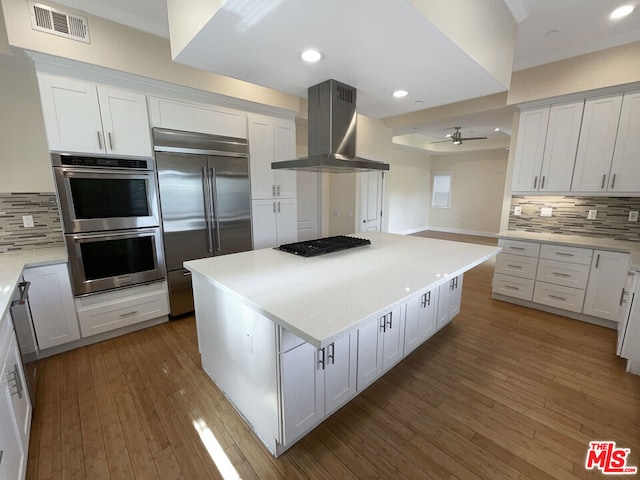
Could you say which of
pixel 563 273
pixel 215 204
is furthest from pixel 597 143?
pixel 215 204

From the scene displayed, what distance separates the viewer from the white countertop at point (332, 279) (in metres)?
1.14

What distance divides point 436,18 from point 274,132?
2397 mm

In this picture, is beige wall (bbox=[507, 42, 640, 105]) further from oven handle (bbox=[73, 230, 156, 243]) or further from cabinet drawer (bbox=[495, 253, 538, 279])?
oven handle (bbox=[73, 230, 156, 243])

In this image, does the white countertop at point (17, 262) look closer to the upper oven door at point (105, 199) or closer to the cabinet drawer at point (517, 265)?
the upper oven door at point (105, 199)

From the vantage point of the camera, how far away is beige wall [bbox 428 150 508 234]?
24.8 feet

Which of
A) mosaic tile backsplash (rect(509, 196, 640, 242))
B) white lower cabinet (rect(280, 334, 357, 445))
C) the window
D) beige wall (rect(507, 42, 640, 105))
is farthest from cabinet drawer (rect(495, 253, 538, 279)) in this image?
the window

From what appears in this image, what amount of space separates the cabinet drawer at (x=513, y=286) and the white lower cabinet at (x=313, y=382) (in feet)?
9.09

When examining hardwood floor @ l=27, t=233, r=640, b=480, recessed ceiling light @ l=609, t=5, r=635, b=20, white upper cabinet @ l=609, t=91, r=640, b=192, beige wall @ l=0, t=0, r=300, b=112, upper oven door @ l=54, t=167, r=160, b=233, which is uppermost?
recessed ceiling light @ l=609, t=5, r=635, b=20

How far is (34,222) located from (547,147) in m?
5.51

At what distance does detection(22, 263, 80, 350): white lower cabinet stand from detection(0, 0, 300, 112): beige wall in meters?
1.71

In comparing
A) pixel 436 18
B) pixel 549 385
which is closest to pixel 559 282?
pixel 549 385

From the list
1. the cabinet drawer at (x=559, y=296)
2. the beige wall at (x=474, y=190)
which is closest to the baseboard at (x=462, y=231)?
the beige wall at (x=474, y=190)

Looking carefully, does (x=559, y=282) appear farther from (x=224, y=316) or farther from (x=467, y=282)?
(x=224, y=316)

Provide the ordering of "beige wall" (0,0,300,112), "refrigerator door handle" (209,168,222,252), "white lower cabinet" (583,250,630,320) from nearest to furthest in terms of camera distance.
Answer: "beige wall" (0,0,300,112) → "white lower cabinet" (583,250,630,320) → "refrigerator door handle" (209,168,222,252)
